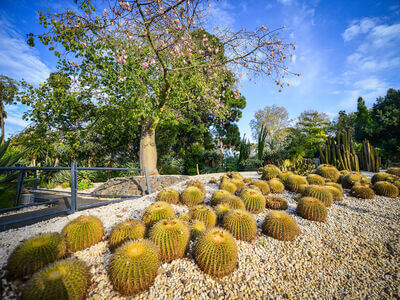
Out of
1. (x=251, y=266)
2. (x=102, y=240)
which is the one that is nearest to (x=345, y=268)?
(x=251, y=266)

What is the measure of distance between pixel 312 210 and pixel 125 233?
3.41 meters

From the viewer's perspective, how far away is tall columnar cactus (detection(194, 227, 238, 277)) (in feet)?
6.67

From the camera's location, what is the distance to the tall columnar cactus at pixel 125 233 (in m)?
2.28

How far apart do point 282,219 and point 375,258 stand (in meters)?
1.35

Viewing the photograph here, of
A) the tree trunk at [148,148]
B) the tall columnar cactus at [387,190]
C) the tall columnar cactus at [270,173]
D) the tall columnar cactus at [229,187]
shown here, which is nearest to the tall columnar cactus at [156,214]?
the tall columnar cactus at [229,187]

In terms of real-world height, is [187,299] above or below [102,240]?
below

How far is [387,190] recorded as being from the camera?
15.4ft

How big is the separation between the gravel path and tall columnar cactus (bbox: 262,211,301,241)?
3.4 inches

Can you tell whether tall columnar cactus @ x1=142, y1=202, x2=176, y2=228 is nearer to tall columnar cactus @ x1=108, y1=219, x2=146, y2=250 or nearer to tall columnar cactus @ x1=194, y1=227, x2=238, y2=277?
tall columnar cactus @ x1=108, y1=219, x2=146, y2=250

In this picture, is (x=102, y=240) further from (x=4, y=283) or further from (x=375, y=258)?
(x=375, y=258)

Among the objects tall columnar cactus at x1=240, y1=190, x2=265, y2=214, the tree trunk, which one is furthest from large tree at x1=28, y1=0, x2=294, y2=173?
tall columnar cactus at x1=240, y1=190, x2=265, y2=214

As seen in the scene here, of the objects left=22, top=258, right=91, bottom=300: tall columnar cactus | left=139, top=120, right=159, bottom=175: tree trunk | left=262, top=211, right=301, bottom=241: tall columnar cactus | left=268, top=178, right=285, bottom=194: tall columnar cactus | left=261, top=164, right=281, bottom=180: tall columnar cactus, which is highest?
left=139, top=120, right=159, bottom=175: tree trunk

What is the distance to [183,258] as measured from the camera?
2275 mm

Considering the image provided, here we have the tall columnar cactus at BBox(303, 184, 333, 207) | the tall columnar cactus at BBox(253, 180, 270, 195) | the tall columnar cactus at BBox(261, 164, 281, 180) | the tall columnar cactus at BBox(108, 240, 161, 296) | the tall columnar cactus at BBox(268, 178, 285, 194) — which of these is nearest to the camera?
the tall columnar cactus at BBox(108, 240, 161, 296)
